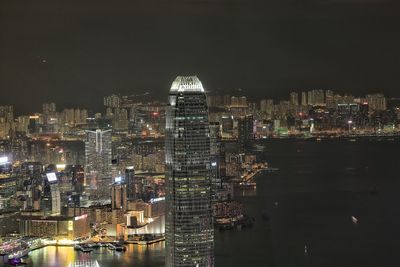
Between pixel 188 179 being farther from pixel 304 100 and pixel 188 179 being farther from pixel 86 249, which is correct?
pixel 304 100

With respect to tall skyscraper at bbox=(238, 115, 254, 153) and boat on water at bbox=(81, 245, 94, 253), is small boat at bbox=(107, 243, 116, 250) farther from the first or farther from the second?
tall skyscraper at bbox=(238, 115, 254, 153)

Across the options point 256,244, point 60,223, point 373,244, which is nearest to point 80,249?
point 60,223

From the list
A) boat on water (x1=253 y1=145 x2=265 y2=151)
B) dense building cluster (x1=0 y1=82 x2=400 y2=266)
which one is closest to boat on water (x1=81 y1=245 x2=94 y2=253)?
dense building cluster (x1=0 y1=82 x2=400 y2=266)

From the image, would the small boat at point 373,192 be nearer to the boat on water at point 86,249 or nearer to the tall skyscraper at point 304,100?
the boat on water at point 86,249

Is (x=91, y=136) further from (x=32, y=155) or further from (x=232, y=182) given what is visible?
(x=232, y=182)

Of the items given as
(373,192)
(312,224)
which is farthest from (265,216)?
(373,192)
